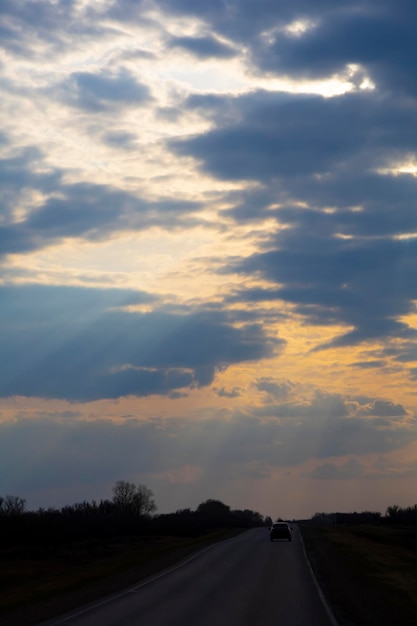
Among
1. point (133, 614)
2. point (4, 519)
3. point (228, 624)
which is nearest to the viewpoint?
point (228, 624)

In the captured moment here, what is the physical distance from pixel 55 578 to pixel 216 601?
615 inches

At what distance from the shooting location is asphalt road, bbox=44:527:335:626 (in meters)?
18.1

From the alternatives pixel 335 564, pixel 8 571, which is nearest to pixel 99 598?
pixel 335 564

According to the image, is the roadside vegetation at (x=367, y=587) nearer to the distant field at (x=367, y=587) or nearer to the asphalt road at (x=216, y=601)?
the distant field at (x=367, y=587)

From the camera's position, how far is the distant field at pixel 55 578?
73.3ft

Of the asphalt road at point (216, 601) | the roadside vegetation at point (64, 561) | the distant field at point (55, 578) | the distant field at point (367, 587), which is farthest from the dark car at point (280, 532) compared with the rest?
the asphalt road at point (216, 601)

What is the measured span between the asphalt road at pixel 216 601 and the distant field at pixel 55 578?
3.63 ft

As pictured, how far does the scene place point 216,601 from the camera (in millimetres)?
22031

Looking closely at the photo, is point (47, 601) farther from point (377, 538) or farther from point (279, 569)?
point (377, 538)

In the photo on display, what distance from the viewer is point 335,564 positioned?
37688 millimetres

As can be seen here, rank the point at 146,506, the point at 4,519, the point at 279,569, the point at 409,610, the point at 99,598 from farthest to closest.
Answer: the point at 146,506 → the point at 4,519 → the point at 279,569 → the point at 99,598 → the point at 409,610

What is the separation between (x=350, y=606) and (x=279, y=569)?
530 inches

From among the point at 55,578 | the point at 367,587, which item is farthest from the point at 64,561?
the point at 367,587

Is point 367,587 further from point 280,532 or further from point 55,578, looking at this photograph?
point 280,532
